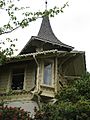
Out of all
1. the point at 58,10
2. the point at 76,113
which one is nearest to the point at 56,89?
the point at 76,113

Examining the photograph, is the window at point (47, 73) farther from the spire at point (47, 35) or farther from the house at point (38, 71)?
the spire at point (47, 35)

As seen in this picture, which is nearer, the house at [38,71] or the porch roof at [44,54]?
the house at [38,71]

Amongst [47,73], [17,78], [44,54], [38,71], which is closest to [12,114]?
[38,71]

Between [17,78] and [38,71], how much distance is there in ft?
8.11

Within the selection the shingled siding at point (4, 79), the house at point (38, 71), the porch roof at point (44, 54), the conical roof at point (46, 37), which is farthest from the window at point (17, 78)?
the conical roof at point (46, 37)

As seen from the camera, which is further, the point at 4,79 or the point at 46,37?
the point at 46,37

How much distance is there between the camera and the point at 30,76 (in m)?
21.3

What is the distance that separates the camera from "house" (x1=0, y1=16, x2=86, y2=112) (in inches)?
783

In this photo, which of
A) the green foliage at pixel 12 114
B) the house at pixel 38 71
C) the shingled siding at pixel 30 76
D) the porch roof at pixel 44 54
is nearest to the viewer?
the green foliage at pixel 12 114

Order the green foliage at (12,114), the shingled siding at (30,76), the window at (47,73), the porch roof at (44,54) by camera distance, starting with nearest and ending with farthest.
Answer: the green foliage at (12,114), the porch roof at (44,54), the window at (47,73), the shingled siding at (30,76)

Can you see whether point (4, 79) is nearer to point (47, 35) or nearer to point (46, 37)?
point (46, 37)

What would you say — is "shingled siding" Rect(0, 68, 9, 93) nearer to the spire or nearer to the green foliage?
the spire

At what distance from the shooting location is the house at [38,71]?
19.9 m

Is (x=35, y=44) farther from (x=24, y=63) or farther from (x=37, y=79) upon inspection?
(x=37, y=79)
